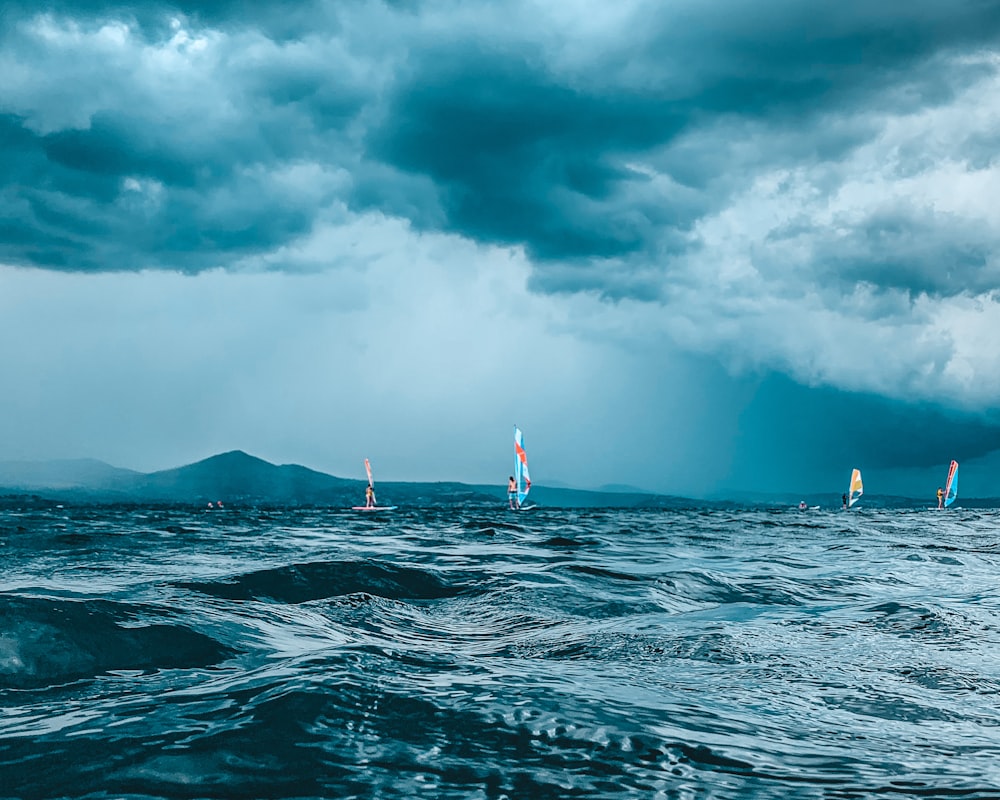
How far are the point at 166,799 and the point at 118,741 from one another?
2.51ft

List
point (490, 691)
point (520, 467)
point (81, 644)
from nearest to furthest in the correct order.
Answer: point (490, 691) < point (81, 644) < point (520, 467)

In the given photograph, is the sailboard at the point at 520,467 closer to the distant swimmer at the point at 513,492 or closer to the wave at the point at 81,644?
the distant swimmer at the point at 513,492

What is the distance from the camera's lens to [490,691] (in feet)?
14.6

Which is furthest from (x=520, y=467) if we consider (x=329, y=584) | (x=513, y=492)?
(x=329, y=584)

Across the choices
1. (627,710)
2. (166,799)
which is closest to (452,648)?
(627,710)

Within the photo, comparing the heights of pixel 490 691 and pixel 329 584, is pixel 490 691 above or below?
above

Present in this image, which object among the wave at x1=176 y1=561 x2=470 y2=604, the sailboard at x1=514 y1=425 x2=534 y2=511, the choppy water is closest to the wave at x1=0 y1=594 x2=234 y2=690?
the choppy water

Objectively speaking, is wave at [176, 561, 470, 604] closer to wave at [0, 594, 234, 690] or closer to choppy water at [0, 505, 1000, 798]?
choppy water at [0, 505, 1000, 798]

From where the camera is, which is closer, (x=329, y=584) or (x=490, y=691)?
(x=490, y=691)

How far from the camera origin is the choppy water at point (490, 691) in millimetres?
3162

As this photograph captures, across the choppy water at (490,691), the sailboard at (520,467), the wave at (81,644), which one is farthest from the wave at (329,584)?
the sailboard at (520,467)

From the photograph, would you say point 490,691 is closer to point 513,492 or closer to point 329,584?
point 329,584

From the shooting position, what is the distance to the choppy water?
3162mm

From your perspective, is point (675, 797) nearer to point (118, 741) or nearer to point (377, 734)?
point (377, 734)
